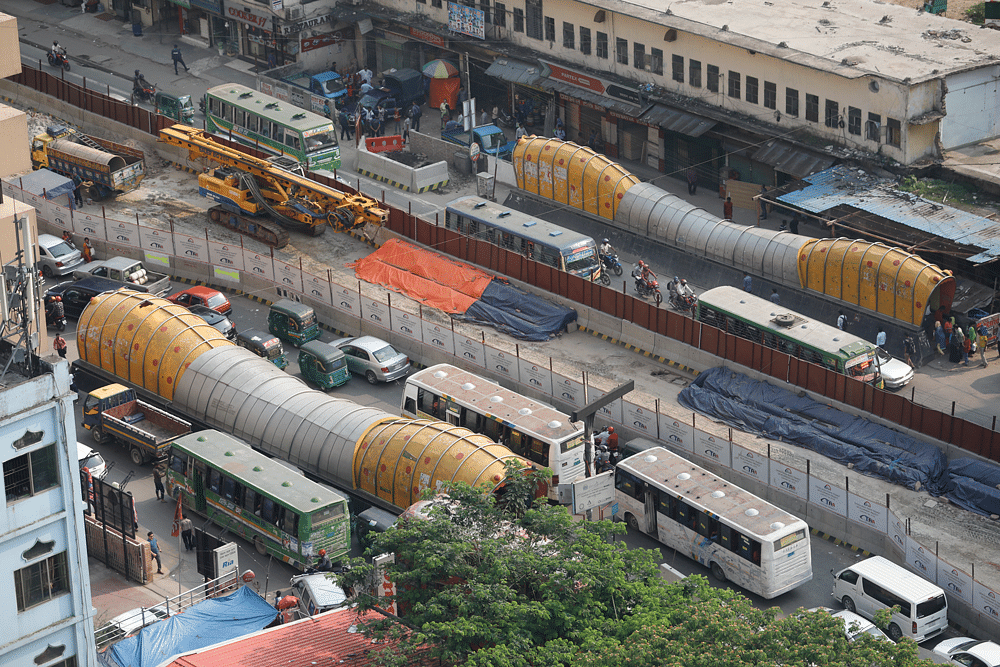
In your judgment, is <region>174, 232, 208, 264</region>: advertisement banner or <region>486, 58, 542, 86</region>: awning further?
<region>486, 58, 542, 86</region>: awning

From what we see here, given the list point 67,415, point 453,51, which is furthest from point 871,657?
point 453,51

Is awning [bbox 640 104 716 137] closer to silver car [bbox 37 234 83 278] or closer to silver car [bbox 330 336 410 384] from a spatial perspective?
silver car [bbox 330 336 410 384]

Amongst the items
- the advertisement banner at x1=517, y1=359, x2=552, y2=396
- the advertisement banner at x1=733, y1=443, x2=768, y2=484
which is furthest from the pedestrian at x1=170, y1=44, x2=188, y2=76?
the advertisement banner at x1=733, y1=443, x2=768, y2=484

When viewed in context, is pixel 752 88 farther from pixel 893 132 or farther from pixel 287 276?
pixel 287 276

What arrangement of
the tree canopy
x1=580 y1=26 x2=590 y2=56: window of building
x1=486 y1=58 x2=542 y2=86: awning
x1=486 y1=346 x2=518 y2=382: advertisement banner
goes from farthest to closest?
x1=486 y1=58 x2=542 y2=86: awning, x1=580 y1=26 x2=590 y2=56: window of building, x1=486 y1=346 x2=518 y2=382: advertisement banner, the tree canopy

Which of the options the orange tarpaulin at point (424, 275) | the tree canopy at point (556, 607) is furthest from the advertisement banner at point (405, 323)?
the tree canopy at point (556, 607)

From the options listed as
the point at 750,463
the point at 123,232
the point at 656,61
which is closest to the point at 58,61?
the point at 123,232
